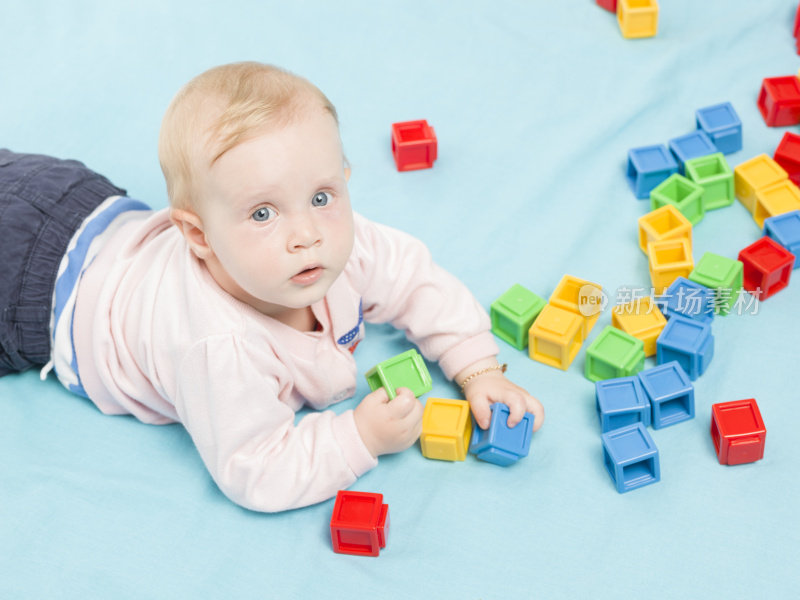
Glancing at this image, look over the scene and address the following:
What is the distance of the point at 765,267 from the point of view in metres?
1.35

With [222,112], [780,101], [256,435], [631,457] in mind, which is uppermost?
[222,112]

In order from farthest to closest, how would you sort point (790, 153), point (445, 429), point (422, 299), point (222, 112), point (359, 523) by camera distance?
1. point (790, 153)
2. point (422, 299)
3. point (445, 429)
4. point (359, 523)
5. point (222, 112)

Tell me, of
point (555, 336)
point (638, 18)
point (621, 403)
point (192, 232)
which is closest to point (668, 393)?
point (621, 403)

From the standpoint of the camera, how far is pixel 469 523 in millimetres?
1154

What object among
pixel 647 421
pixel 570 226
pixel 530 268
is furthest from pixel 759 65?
pixel 647 421

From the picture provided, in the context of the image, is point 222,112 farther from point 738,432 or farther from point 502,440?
point 738,432

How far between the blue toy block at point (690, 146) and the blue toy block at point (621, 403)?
0.49 m

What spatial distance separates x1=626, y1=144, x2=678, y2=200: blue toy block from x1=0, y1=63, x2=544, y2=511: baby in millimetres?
415

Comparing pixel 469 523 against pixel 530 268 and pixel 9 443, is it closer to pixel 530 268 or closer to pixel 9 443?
pixel 530 268

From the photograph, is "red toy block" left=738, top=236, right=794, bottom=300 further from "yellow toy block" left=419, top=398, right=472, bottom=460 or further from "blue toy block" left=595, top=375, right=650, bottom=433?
"yellow toy block" left=419, top=398, right=472, bottom=460

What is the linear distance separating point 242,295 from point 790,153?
947mm

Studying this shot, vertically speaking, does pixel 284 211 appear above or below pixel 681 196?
above

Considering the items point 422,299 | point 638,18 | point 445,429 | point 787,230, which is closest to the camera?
point 445,429

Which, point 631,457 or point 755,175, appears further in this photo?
point 755,175
